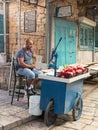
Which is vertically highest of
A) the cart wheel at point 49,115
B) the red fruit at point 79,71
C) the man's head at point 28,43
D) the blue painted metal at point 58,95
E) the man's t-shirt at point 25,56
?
the man's head at point 28,43

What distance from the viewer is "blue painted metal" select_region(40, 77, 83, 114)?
166 inches

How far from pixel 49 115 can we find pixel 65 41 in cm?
470

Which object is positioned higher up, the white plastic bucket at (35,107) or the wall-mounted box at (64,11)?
the wall-mounted box at (64,11)

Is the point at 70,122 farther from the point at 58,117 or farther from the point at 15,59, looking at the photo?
the point at 15,59

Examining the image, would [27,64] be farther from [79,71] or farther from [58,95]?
[58,95]

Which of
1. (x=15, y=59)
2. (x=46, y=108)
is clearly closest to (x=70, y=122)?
(x=46, y=108)

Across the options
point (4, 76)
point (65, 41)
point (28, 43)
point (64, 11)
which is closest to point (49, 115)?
point (28, 43)

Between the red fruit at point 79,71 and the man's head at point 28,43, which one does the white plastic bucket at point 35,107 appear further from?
the man's head at point 28,43

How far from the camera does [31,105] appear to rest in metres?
4.52

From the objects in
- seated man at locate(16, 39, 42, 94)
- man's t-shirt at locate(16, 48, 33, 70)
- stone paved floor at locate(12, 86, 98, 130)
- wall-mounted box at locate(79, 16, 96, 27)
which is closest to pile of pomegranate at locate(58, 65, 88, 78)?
stone paved floor at locate(12, 86, 98, 130)

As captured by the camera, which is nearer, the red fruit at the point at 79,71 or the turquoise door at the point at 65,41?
the red fruit at the point at 79,71

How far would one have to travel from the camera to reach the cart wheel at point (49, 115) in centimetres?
421

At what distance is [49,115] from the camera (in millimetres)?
4320

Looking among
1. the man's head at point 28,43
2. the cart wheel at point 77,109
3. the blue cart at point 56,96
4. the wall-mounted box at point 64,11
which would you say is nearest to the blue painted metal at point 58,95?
the blue cart at point 56,96
